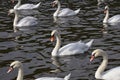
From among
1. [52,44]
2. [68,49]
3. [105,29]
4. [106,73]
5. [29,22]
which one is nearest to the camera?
[106,73]

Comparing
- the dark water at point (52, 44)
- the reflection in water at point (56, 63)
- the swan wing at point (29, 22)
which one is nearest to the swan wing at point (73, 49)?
the dark water at point (52, 44)

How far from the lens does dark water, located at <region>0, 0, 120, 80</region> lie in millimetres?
17016

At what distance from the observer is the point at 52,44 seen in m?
21.6

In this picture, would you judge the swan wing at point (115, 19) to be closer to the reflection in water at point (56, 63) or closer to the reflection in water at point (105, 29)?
the reflection in water at point (105, 29)

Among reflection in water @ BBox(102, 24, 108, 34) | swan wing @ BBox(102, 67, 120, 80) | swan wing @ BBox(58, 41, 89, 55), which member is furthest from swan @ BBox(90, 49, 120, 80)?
reflection in water @ BBox(102, 24, 108, 34)

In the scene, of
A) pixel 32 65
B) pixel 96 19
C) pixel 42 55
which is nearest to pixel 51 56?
pixel 42 55

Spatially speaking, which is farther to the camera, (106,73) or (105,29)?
(105,29)

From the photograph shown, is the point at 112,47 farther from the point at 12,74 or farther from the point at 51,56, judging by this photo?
the point at 12,74

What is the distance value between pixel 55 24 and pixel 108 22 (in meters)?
3.70

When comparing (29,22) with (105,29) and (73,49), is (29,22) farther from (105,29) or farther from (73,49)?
(73,49)

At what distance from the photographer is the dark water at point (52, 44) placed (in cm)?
1702

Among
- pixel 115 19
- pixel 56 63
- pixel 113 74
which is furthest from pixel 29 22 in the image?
pixel 113 74

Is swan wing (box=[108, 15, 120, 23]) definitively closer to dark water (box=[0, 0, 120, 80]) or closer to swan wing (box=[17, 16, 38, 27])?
dark water (box=[0, 0, 120, 80])

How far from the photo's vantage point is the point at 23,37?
76.2ft
